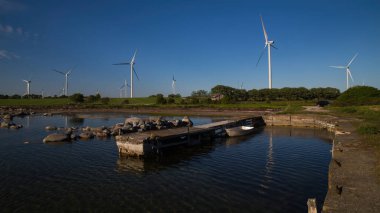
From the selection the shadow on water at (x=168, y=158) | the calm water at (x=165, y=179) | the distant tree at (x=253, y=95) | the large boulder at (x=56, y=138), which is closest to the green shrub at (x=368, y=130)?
the calm water at (x=165, y=179)

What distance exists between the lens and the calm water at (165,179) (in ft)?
50.1

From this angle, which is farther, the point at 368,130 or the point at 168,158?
the point at 368,130

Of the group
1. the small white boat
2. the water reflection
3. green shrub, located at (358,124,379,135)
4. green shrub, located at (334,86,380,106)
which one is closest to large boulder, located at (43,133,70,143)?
the water reflection

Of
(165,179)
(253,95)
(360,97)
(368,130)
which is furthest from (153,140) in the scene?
(253,95)

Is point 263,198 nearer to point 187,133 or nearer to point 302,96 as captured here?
point 187,133

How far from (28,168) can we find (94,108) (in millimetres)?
91558

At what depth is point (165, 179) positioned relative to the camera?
782 inches

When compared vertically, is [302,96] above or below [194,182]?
above

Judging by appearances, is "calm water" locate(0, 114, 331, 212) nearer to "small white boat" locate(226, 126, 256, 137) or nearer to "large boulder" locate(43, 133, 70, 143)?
"large boulder" locate(43, 133, 70, 143)

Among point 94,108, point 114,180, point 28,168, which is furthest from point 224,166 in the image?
→ point 94,108

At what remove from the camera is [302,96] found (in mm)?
115938

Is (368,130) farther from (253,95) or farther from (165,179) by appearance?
(253,95)

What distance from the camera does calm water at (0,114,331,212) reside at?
15258mm

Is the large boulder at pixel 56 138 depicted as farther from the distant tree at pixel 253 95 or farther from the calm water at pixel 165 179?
the distant tree at pixel 253 95
